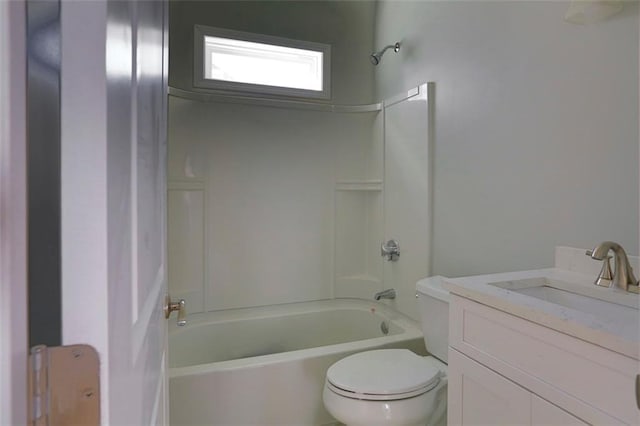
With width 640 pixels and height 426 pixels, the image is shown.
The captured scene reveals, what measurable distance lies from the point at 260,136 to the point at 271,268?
96 cm

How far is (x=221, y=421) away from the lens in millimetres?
1651

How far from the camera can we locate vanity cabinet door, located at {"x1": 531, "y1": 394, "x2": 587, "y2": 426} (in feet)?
2.54

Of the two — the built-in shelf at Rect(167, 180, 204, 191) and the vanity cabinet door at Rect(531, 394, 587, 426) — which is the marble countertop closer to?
the vanity cabinet door at Rect(531, 394, 587, 426)

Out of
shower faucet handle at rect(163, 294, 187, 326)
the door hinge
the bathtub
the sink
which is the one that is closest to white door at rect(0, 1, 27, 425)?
the door hinge

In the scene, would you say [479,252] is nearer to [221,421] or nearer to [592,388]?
[592,388]

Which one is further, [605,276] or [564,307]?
[605,276]

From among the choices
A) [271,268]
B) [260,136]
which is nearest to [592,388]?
[271,268]

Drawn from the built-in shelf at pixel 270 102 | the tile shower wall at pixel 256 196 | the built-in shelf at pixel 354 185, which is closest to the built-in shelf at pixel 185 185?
the tile shower wall at pixel 256 196

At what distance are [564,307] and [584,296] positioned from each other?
1.00 feet

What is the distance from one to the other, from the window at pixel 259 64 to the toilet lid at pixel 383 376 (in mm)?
1890

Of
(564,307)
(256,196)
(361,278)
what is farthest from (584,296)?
(256,196)

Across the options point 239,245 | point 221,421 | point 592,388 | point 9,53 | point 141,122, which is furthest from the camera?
point 239,245

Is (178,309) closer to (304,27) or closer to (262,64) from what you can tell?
(262,64)

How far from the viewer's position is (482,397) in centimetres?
101
